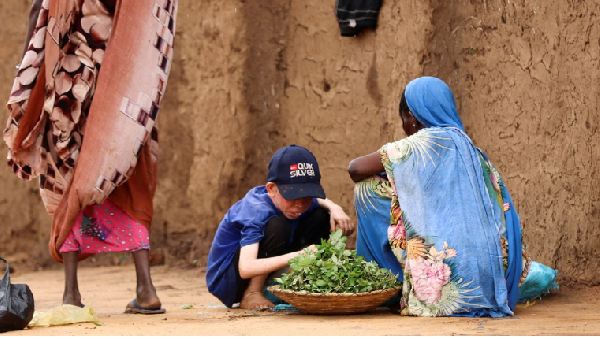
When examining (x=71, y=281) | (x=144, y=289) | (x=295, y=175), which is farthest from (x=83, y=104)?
(x=295, y=175)

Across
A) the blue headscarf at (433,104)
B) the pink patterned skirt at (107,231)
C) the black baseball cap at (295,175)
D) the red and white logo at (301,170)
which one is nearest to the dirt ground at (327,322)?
the pink patterned skirt at (107,231)

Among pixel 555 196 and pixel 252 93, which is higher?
pixel 252 93

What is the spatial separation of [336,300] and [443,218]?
2.12 ft

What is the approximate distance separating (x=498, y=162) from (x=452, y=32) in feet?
3.31

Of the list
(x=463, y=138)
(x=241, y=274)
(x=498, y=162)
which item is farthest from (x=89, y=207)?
(x=498, y=162)

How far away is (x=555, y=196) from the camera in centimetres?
514

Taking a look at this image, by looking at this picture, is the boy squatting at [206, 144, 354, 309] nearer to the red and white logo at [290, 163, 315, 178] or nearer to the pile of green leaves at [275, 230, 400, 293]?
the red and white logo at [290, 163, 315, 178]

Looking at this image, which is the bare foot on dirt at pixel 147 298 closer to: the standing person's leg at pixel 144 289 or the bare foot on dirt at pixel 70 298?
the standing person's leg at pixel 144 289

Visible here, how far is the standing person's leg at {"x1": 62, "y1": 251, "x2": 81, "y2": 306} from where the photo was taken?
4438 millimetres

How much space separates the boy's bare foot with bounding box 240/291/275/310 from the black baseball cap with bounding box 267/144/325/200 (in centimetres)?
63

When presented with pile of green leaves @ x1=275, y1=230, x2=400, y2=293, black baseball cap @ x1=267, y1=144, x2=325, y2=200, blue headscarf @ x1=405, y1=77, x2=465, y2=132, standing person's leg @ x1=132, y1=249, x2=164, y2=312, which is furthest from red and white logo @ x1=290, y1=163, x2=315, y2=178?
standing person's leg @ x1=132, y1=249, x2=164, y2=312

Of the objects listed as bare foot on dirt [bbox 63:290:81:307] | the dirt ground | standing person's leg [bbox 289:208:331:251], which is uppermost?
standing person's leg [bbox 289:208:331:251]

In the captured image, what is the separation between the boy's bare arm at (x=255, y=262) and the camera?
4.22 meters

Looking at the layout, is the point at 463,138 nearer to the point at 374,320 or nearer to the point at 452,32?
the point at 374,320
